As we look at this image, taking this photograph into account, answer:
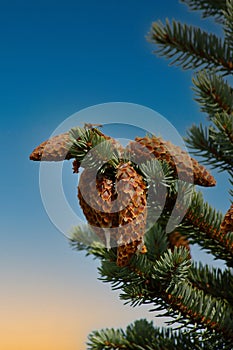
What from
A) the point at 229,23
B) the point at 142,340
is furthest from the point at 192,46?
the point at 142,340

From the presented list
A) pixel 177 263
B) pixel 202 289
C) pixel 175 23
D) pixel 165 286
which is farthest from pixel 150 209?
pixel 175 23

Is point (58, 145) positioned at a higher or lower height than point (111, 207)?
higher

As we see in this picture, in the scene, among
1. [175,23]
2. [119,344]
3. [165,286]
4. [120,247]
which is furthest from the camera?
[175,23]

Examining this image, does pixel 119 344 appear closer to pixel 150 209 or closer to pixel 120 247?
pixel 150 209

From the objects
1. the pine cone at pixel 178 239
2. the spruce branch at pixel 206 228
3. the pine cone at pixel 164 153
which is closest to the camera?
the pine cone at pixel 164 153

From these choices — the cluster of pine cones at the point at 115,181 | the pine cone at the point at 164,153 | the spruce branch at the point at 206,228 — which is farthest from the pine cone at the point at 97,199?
the spruce branch at the point at 206,228

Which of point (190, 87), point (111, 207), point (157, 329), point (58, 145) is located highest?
point (190, 87)

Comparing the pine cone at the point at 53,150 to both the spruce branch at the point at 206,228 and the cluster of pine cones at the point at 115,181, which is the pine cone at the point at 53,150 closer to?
the cluster of pine cones at the point at 115,181

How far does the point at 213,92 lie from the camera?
4.96 ft

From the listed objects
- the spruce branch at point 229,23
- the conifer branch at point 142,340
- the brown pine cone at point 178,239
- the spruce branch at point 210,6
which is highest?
the spruce branch at point 210,6

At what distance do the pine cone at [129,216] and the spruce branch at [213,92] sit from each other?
622 mm

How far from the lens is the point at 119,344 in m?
1.49

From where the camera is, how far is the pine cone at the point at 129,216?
37.3 inches

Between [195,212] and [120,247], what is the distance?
43 centimetres
